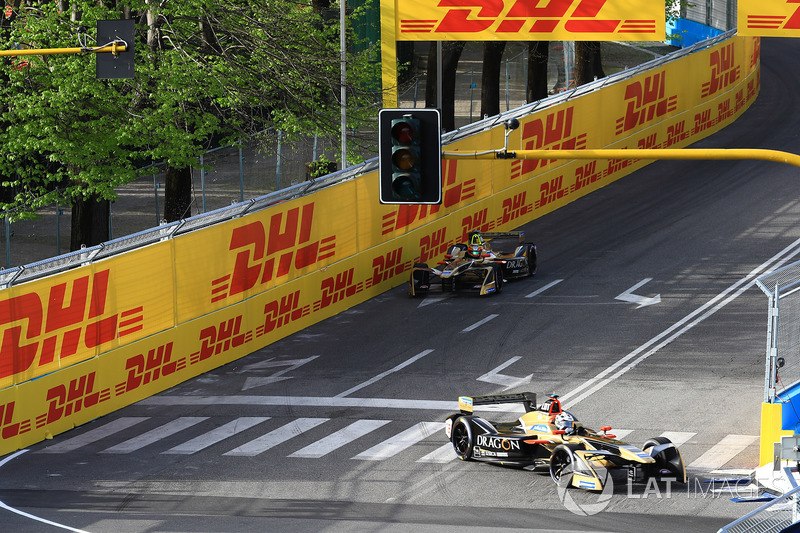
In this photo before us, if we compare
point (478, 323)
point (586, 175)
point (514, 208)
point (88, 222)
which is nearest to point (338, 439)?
point (478, 323)

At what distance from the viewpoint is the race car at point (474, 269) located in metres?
27.1

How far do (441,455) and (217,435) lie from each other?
3.72 metres

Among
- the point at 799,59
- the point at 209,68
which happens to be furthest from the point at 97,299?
the point at 799,59

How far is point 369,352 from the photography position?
23578 mm

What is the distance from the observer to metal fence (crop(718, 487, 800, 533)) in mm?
9977

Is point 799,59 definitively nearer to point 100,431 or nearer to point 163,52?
point 163,52

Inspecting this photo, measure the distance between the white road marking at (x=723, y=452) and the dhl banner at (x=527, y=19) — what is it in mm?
14740

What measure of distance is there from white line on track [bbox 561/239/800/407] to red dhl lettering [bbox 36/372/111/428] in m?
7.87

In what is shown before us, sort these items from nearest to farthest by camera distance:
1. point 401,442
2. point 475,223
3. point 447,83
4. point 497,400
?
point 497,400, point 401,442, point 475,223, point 447,83

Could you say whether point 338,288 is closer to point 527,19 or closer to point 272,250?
point 272,250

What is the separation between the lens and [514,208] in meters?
33.2

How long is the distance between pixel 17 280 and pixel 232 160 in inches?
812

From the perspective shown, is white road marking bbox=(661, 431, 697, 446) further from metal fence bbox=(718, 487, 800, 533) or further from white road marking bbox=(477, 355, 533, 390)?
metal fence bbox=(718, 487, 800, 533)

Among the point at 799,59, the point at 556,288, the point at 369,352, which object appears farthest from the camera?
the point at 799,59
